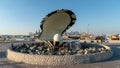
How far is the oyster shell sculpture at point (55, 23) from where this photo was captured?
1587 cm

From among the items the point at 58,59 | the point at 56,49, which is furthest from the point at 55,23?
the point at 58,59

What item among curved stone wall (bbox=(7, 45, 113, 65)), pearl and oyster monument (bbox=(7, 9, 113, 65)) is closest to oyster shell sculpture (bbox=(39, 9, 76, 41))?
pearl and oyster monument (bbox=(7, 9, 113, 65))

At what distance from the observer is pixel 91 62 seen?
11.2 m

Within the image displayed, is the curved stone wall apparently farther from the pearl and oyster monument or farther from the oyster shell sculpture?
the oyster shell sculpture

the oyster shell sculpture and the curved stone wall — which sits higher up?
the oyster shell sculpture

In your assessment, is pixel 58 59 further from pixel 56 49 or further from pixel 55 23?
pixel 55 23

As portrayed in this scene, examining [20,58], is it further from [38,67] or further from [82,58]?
[82,58]

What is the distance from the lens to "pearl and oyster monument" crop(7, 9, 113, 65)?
10.9 m

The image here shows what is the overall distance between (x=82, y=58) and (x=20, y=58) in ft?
13.5

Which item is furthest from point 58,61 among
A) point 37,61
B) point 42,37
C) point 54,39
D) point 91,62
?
point 42,37

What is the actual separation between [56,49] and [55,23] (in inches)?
121

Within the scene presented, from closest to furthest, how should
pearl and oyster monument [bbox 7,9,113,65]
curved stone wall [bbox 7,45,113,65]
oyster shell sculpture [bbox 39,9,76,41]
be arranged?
curved stone wall [bbox 7,45,113,65] → pearl and oyster monument [bbox 7,9,113,65] → oyster shell sculpture [bbox 39,9,76,41]

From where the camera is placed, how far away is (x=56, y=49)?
1464 centimetres

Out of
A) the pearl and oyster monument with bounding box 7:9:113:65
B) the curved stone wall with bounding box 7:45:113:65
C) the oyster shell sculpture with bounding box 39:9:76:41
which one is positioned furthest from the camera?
the oyster shell sculpture with bounding box 39:9:76:41
